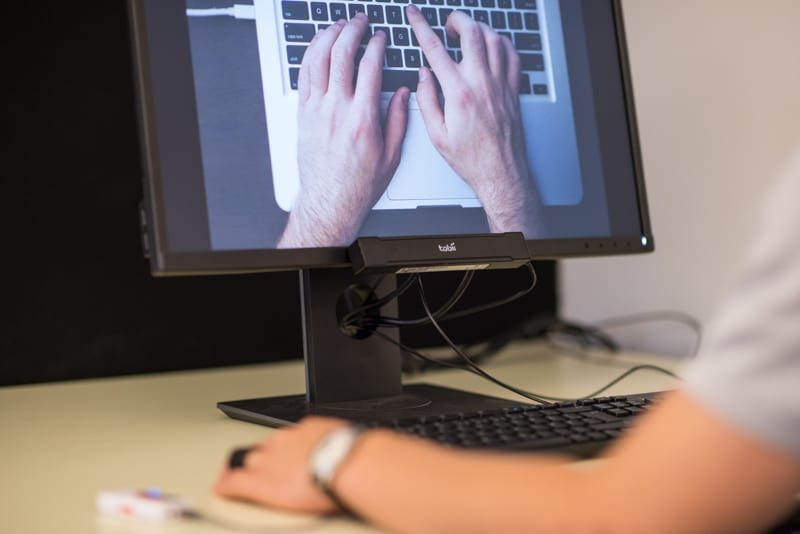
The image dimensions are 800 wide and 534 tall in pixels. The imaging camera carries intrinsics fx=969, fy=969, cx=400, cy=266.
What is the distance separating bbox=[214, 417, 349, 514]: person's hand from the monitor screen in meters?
0.25

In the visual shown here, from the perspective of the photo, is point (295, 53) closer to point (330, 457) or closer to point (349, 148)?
point (349, 148)

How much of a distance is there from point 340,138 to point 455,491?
1.54 ft

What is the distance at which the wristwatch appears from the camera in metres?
0.58

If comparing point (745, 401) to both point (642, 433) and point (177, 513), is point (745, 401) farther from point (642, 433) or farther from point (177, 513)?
point (177, 513)

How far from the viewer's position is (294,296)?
142 cm

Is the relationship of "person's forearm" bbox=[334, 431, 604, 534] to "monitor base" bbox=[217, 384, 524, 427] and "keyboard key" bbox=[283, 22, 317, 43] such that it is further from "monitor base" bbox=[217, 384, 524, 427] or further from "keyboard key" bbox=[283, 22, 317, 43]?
"keyboard key" bbox=[283, 22, 317, 43]

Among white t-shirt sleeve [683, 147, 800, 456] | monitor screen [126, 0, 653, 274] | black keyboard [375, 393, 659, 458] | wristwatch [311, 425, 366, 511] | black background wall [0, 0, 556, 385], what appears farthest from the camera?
black background wall [0, 0, 556, 385]

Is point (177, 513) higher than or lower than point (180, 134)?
lower

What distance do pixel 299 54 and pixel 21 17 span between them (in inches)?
18.9

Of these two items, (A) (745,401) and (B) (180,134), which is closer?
(A) (745,401)

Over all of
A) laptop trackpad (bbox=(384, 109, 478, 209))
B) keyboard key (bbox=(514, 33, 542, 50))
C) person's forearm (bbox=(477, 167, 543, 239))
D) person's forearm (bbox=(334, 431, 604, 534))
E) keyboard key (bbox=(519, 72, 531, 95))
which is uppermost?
keyboard key (bbox=(514, 33, 542, 50))

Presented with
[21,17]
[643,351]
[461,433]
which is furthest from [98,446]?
[643,351]

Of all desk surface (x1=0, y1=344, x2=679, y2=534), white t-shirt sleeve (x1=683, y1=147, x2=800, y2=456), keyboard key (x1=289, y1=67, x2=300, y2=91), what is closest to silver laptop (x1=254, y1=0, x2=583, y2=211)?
keyboard key (x1=289, y1=67, x2=300, y2=91)

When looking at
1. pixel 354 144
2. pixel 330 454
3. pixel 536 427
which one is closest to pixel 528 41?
pixel 354 144
